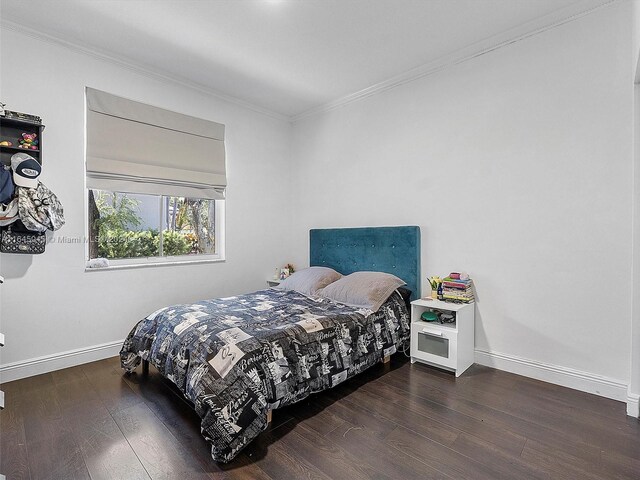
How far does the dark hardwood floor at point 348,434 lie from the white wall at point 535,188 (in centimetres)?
42

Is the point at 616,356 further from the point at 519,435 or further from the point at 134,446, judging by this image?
the point at 134,446

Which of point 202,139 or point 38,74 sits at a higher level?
point 38,74

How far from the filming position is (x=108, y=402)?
87.9 inches

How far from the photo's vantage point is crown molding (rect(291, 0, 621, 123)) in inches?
94.3

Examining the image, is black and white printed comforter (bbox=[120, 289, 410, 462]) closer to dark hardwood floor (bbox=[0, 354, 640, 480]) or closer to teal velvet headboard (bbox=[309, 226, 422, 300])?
dark hardwood floor (bbox=[0, 354, 640, 480])

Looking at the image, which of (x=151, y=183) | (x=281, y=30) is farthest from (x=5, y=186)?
(x=281, y=30)

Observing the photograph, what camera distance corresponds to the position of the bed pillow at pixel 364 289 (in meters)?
2.91

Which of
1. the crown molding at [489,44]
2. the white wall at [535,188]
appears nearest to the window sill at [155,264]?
the white wall at [535,188]

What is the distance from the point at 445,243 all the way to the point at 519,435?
65.3 inches

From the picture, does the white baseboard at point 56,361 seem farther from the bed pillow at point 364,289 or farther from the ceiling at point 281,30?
the ceiling at point 281,30

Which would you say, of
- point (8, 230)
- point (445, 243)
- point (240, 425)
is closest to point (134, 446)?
point (240, 425)

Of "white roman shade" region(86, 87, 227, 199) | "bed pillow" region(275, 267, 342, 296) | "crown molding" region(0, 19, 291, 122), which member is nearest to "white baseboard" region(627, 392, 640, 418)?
"bed pillow" region(275, 267, 342, 296)

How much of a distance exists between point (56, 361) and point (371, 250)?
304 cm

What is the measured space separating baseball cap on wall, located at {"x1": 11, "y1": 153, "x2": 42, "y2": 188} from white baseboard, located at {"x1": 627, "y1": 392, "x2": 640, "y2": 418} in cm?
441
